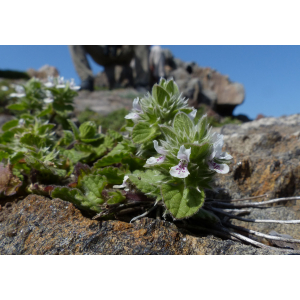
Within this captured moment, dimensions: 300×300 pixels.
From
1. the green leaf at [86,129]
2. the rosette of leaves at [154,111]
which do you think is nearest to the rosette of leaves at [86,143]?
the green leaf at [86,129]

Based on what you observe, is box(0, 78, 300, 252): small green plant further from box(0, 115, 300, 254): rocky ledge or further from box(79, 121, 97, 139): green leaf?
box(0, 115, 300, 254): rocky ledge

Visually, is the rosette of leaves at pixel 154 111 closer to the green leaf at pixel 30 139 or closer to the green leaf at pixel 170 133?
the green leaf at pixel 170 133

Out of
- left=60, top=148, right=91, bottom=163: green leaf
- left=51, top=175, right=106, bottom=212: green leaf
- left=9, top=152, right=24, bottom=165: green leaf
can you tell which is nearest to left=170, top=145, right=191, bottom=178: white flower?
left=51, top=175, right=106, bottom=212: green leaf

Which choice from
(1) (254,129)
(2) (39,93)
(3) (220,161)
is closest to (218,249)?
(3) (220,161)

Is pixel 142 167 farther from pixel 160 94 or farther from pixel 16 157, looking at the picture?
pixel 16 157

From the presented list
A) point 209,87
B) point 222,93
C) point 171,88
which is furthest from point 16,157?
point 209,87
